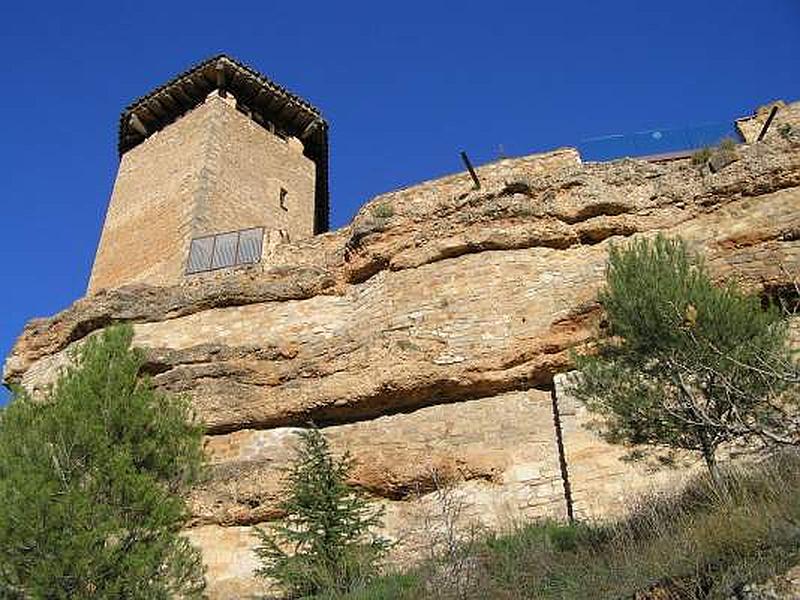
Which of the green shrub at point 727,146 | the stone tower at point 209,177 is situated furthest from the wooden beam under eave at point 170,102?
the green shrub at point 727,146

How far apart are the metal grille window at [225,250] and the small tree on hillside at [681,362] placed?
8.03 meters

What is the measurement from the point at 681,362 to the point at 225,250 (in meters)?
9.98

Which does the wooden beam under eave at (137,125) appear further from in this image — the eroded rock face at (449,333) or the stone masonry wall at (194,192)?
the eroded rock face at (449,333)

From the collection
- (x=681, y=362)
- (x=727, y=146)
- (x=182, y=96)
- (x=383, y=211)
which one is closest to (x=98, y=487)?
(x=681, y=362)

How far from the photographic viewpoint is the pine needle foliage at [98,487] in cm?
684

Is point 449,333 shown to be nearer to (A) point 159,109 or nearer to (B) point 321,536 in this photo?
(B) point 321,536

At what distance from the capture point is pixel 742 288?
872 centimetres

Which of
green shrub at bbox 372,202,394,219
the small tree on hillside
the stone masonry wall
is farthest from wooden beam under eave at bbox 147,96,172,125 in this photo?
the small tree on hillside

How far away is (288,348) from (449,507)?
3.69m

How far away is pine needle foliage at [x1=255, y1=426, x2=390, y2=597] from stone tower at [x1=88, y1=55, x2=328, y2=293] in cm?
687

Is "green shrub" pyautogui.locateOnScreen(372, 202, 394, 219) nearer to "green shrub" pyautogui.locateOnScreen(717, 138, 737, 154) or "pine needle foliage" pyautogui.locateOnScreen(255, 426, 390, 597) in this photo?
"pine needle foliage" pyautogui.locateOnScreen(255, 426, 390, 597)

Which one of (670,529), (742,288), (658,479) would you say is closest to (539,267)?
(742,288)

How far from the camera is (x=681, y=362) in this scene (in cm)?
701

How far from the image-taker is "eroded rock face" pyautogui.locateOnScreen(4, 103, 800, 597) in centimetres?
885
